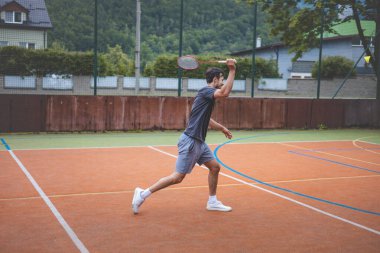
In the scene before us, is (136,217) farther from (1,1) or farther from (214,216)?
(1,1)

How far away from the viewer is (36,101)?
56.3ft

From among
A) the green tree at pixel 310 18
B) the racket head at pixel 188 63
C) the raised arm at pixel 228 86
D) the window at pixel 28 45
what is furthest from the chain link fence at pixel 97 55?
the raised arm at pixel 228 86

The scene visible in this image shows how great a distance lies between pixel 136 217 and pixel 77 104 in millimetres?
11630

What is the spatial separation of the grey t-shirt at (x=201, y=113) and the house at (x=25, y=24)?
18087 mm

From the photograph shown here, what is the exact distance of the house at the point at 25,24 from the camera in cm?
2456

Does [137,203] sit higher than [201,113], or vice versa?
[201,113]

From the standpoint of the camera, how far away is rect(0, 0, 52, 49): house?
967 inches

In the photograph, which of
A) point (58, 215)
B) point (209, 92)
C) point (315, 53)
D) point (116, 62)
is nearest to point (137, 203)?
point (58, 215)

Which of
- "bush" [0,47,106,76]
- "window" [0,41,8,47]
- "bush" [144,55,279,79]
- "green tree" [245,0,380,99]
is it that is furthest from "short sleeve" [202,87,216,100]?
"bush" [144,55,279,79]

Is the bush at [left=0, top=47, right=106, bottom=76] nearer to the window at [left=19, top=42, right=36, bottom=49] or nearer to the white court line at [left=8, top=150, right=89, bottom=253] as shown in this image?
the window at [left=19, top=42, right=36, bottom=49]

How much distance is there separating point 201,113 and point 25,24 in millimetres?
23452

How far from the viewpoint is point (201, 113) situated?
6.79 metres

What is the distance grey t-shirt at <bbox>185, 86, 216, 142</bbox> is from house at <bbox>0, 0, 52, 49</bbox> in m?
18.1

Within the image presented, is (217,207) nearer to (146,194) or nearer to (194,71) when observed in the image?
(146,194)
